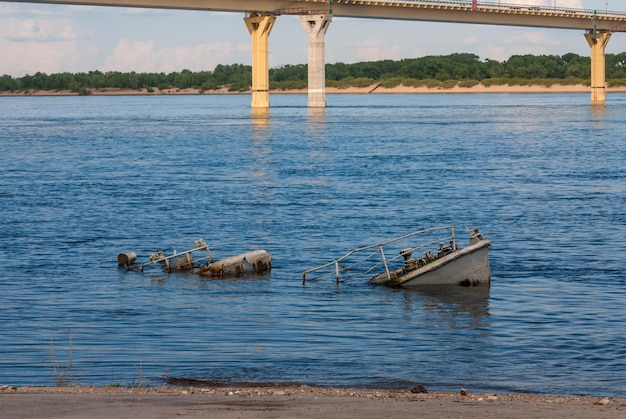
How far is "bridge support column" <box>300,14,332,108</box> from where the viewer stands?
142250mm

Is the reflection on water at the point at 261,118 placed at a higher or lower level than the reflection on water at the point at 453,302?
higher

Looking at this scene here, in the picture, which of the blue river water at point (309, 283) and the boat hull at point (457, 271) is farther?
the boat hull at point (457, 271)

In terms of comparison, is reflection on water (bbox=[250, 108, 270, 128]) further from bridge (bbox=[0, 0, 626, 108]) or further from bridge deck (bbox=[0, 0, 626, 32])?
bridge deck (bbox=[0, 0, 626, 32])

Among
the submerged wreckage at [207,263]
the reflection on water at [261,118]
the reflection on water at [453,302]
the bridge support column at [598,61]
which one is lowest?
the reflection on water at [453,302]

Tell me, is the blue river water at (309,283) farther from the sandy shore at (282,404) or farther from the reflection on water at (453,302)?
the sandy shore at (282,404)

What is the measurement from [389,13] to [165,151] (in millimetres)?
72138

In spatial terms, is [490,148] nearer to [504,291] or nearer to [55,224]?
[55,224]

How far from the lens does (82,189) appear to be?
52.2 metres

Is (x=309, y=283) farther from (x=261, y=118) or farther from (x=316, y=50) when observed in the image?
(x=316, y=50)

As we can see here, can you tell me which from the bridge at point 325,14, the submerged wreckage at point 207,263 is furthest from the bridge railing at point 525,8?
the submerged wreckage at point 207,263

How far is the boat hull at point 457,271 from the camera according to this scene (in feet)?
86.1

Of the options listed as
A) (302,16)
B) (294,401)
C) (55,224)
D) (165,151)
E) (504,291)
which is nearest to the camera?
(294,401)

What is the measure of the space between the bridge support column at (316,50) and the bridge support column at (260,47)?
529 centimetres

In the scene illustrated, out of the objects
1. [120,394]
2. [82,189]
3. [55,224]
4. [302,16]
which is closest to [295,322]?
[120,394]
